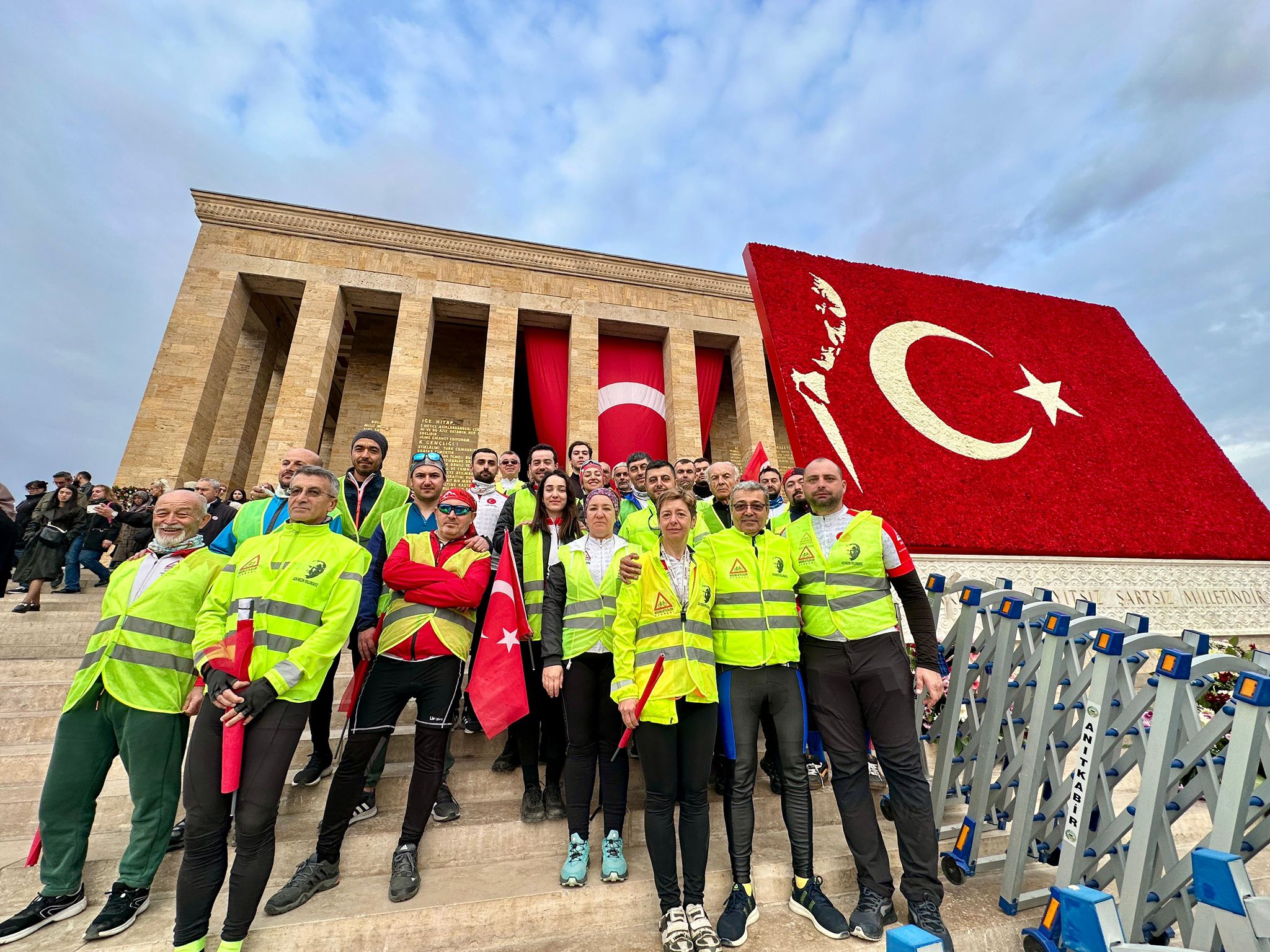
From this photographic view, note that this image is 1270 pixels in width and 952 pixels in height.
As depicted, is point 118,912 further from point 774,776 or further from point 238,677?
point 774,776

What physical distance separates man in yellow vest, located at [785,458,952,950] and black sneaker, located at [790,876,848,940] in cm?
6

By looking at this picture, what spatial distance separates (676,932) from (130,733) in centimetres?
244

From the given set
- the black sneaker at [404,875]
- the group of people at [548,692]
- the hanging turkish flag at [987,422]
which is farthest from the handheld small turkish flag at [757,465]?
the hanging turkish flag at [987,422]

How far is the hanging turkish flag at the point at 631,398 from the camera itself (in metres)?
13.6

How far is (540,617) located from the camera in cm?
323

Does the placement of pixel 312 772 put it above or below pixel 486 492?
below

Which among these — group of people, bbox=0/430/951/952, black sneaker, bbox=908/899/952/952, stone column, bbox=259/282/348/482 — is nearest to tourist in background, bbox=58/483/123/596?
stone column, bbox=259/282/348/482

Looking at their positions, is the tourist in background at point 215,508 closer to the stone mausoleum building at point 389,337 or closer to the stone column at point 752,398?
the stone mausoleum building at point 389,337

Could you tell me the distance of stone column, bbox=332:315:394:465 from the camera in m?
14.2

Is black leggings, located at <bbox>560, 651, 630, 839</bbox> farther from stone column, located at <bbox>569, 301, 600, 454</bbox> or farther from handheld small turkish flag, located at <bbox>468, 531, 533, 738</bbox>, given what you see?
stone column, located at <bbox>569, 301, 600, 454</bbox>

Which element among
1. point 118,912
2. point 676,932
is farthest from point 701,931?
point 118,912

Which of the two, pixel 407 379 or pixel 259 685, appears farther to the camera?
pixel 407 379

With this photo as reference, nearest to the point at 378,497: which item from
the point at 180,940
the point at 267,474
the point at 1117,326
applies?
the point at 180,940

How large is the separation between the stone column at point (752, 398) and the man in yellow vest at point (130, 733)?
12.3 m
